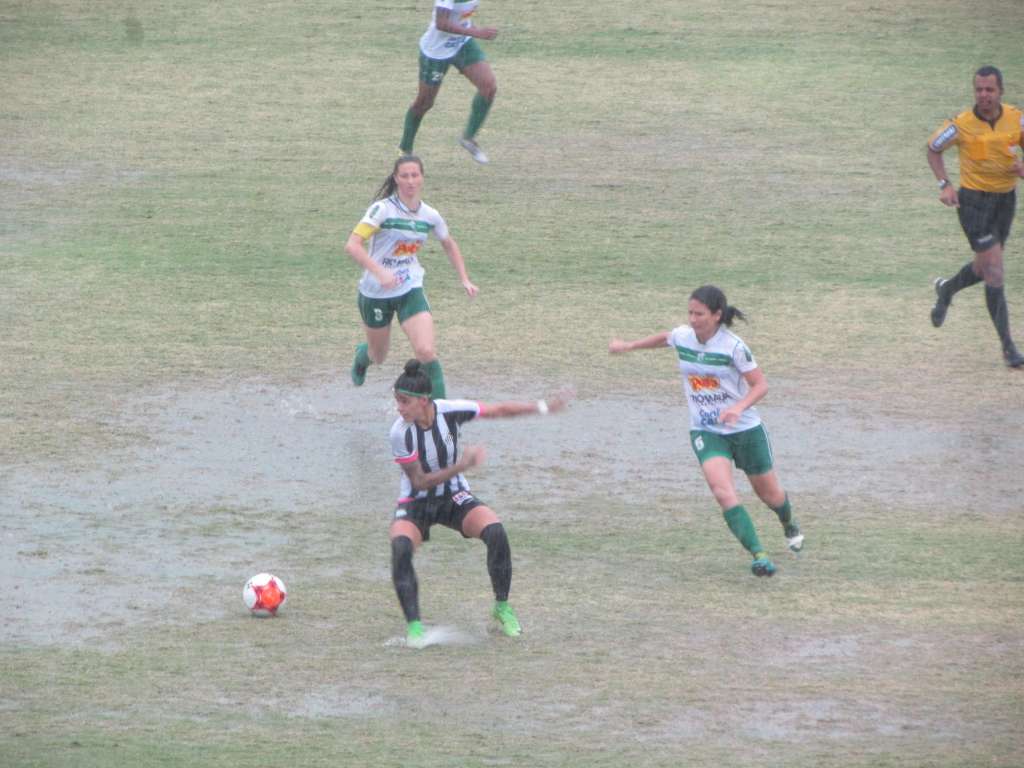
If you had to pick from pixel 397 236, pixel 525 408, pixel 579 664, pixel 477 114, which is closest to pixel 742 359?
pixel 525 408

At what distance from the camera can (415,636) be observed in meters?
9.60

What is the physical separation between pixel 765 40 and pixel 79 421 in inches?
600

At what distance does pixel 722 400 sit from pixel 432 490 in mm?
2166

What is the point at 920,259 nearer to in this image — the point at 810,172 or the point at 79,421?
the point at 810,172

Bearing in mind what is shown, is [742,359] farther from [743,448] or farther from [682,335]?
[743,448]

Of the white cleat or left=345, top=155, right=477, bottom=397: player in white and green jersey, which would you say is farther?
the white cleat

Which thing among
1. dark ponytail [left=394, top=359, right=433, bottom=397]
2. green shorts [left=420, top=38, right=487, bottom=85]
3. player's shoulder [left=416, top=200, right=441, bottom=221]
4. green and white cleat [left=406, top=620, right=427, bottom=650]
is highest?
dark ponytail [left=394, top=359, right=433, bottom=397]

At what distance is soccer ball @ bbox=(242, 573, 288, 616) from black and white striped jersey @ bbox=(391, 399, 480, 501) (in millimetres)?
913

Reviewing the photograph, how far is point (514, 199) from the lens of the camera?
63.5 feet

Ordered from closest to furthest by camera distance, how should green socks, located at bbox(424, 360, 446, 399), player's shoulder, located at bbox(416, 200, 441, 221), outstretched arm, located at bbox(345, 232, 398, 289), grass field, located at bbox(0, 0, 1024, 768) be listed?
grass field, located at bbox(0, 0, 1024, 768)
outstretched arm, located at bbox(345, 232, 398, 289)
green socks, located at bbox(424, 360, 446, 399)
player's shoulder, located at bbox(416, 200, 441, 221)

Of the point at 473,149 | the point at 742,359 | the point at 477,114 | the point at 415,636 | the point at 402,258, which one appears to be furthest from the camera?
the point at 473,149

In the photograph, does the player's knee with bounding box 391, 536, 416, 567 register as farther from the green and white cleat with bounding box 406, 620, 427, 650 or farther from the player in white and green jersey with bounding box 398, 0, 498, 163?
the player in white and green jersey with bounding box 398, 0, 498, 163

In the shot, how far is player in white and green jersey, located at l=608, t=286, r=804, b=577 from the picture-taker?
10820 millimetres

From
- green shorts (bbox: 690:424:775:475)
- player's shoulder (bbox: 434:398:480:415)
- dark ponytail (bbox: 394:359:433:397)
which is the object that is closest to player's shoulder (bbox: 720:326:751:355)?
green shorts (bbox: 690:424:775:475)
